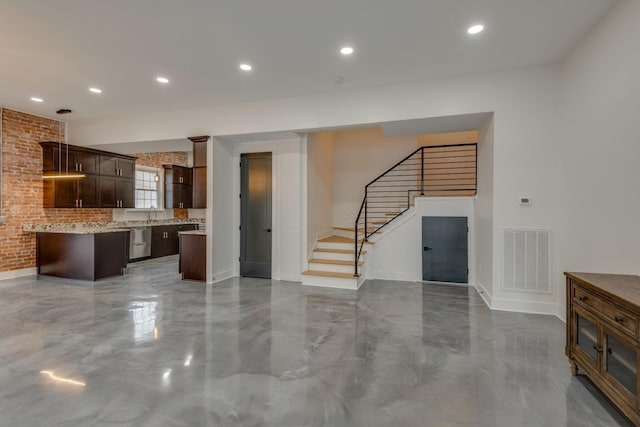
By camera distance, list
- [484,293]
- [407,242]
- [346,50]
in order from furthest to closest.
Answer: [407,242] → [484,293] → [346,50]

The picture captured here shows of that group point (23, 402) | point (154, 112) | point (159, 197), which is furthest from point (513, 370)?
point (159, 197)

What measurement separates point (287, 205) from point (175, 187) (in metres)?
4.94

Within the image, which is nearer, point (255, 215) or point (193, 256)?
point (193, 256)

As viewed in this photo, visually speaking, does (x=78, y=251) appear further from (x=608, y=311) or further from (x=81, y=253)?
(x=608, y=311)

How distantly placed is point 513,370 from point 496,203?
7.80 feet

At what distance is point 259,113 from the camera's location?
18.2ft

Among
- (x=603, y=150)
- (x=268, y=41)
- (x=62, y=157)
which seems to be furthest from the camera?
(x=62, y=157)

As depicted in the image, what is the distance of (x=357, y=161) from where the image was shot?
25.1ft

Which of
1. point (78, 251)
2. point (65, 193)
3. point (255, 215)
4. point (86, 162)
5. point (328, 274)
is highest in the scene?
point (86, 162)

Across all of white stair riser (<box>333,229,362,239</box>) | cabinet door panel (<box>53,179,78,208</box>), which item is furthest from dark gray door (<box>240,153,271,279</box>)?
cabinet door panel (<box>53,179,78,208</box>)

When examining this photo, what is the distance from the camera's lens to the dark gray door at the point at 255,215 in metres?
6.29

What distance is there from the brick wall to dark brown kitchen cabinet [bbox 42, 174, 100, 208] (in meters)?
0.18

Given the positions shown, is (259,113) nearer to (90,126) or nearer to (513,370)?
(90,126)

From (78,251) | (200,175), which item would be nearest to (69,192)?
(78,251)
